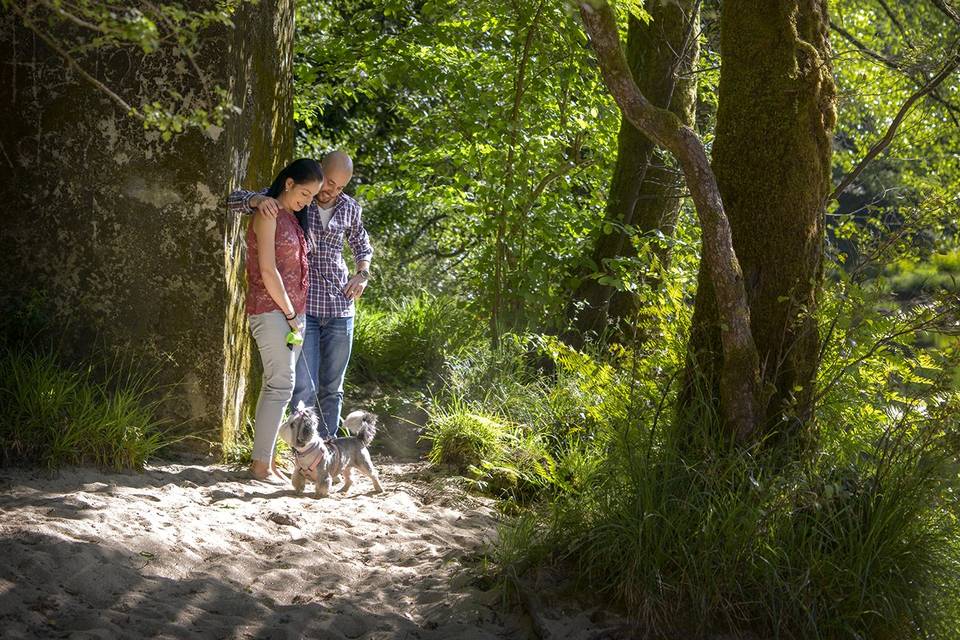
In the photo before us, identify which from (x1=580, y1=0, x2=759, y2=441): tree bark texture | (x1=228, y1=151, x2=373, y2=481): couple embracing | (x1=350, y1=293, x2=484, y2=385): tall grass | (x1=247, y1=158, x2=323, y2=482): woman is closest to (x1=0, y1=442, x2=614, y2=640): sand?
(x1=247, y1=158, x2=323, y2=482): woman

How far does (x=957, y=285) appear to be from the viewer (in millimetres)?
4973

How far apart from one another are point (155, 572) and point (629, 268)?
18.4 ft

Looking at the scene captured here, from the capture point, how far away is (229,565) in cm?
486

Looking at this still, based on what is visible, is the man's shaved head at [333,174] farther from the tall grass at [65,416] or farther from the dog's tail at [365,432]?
the tall grass at [65,416]

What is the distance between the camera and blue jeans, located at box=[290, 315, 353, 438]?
21.9 feet

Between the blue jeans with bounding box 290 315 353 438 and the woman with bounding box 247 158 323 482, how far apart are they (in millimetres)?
298

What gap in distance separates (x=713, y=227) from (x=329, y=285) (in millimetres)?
2814

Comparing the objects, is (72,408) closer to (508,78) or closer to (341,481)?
(341,481)

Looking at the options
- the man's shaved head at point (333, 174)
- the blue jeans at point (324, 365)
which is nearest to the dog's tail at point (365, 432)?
the blue jeans at point (324, 365)

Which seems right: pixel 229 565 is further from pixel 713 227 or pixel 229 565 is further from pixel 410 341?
pixel 410 341

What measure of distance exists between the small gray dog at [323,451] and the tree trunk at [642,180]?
11.8ft

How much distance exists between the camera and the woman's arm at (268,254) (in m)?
5.98

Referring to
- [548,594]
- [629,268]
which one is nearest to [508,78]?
[629,268]

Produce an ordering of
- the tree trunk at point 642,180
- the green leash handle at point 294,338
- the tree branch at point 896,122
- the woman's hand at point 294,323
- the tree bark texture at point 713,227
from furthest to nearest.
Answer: the tree trunk at point 642,180 → the woman's hand at point 294,323 → the green leash handle at point 294,338 → the tree branch at point 896,122 → the tree bark texture at point 713,227
